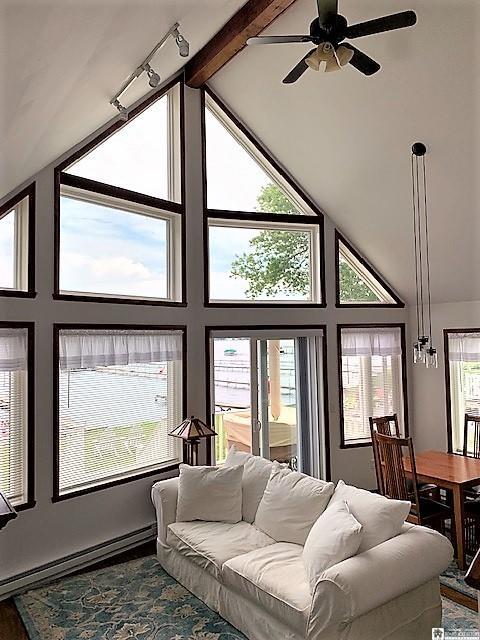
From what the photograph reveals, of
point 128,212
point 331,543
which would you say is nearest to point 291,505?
point 331,543

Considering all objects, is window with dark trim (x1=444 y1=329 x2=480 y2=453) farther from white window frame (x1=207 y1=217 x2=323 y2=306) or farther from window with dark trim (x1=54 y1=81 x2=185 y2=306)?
window with dark trim (x1=54 y1=81 x2=185 y2=306)

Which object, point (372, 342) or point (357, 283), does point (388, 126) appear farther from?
point (372, 342)

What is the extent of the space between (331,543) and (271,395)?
293cm

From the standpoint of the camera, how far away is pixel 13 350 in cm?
389

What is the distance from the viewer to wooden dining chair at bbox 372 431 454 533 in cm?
427

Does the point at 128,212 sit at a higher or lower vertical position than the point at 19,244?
higher

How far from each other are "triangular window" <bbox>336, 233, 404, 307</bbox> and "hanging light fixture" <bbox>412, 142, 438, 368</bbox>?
34 centimetres

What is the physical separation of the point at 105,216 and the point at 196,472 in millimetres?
2415

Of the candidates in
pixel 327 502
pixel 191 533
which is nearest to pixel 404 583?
pixel 327 502

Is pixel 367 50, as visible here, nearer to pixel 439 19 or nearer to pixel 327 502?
pixel 439 19

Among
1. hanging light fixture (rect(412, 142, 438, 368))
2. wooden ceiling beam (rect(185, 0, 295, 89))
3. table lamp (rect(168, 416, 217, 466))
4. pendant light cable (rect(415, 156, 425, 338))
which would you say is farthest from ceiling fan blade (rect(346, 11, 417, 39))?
table lamp (rect(168, 416, 217, 466))

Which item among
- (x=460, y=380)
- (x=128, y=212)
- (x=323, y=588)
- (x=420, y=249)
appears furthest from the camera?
(x=460, y=380)

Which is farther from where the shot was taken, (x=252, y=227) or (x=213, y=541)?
(x=252, y=227)

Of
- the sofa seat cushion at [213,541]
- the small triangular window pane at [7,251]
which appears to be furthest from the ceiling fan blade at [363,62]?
the sofa seat cushion at [213,541]
